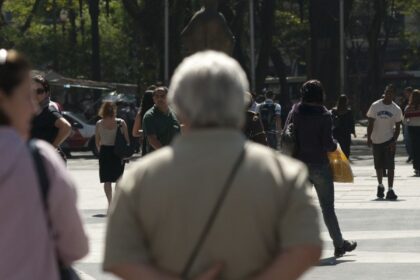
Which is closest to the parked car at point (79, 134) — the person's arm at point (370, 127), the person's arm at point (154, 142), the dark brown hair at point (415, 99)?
the dark brown hair at point (415, 99)

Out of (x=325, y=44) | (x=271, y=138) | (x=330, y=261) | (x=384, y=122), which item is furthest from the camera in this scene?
(x=325, y=44)

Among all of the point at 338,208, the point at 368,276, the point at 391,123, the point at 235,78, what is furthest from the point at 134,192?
the point at 391,123

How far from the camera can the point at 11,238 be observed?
4906 millimetres

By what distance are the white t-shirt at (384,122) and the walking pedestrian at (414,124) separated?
4884 millimetres

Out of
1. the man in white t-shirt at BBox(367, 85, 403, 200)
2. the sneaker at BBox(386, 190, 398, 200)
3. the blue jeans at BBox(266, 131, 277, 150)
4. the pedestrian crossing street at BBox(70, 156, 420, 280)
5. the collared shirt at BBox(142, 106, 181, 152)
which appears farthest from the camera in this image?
the blue jeans at BBox(266, 131, 277, 150)

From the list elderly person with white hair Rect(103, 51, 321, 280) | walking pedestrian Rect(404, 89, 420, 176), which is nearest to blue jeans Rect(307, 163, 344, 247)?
elderly person with white hair Rect(103, 51, 321, 280)

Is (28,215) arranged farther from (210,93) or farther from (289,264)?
(289,264)

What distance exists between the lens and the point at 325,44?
5006 centimetres

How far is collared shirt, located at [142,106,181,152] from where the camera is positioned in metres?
14.6

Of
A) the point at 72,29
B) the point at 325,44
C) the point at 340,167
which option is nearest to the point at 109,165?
the point at 340,167

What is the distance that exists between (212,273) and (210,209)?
0.63 ft

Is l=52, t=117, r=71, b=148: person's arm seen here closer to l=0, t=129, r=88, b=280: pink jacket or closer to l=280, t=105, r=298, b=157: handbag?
l=280, t=105, r=298, b=157: handbag

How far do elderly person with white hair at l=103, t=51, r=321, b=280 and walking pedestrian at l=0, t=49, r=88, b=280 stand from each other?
0.48 m

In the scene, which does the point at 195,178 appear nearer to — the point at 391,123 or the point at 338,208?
the point at 338,208
